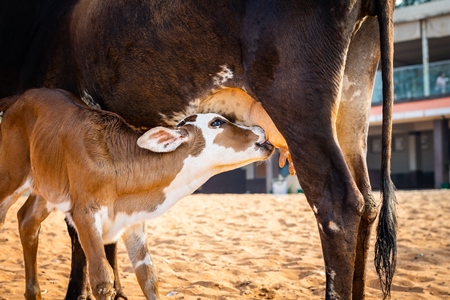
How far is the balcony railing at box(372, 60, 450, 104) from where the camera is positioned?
2383cm

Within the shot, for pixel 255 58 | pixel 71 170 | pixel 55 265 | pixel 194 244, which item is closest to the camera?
pixel 255 58

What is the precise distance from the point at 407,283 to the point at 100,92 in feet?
11.3

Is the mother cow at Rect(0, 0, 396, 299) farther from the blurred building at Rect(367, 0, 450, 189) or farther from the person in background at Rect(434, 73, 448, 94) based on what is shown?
the person in background at Rect(434, 73, 448, 94)

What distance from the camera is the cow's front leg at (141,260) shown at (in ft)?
15.7

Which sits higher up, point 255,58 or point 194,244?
point 255,58

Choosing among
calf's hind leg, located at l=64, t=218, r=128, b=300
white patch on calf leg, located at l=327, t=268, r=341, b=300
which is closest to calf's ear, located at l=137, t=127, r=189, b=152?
white patch on calf leg, located at l=327, t=268, r=341, b=300

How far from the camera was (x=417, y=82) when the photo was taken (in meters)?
24.5

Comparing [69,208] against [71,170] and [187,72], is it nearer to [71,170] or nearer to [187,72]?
[71,170]

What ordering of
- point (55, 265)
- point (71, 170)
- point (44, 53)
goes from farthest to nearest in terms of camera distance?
1. point (55, 265)
2. point (44, 53)
3. point (71, 170)

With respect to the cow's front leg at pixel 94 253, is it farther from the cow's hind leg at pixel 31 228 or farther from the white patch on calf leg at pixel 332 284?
the white patch on calf leg at pixel 332 284

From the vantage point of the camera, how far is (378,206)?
4.53 meters

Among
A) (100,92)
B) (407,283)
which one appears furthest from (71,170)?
(407,283)

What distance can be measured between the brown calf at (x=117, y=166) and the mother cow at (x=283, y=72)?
1.24 feet

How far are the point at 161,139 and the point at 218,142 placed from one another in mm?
439
